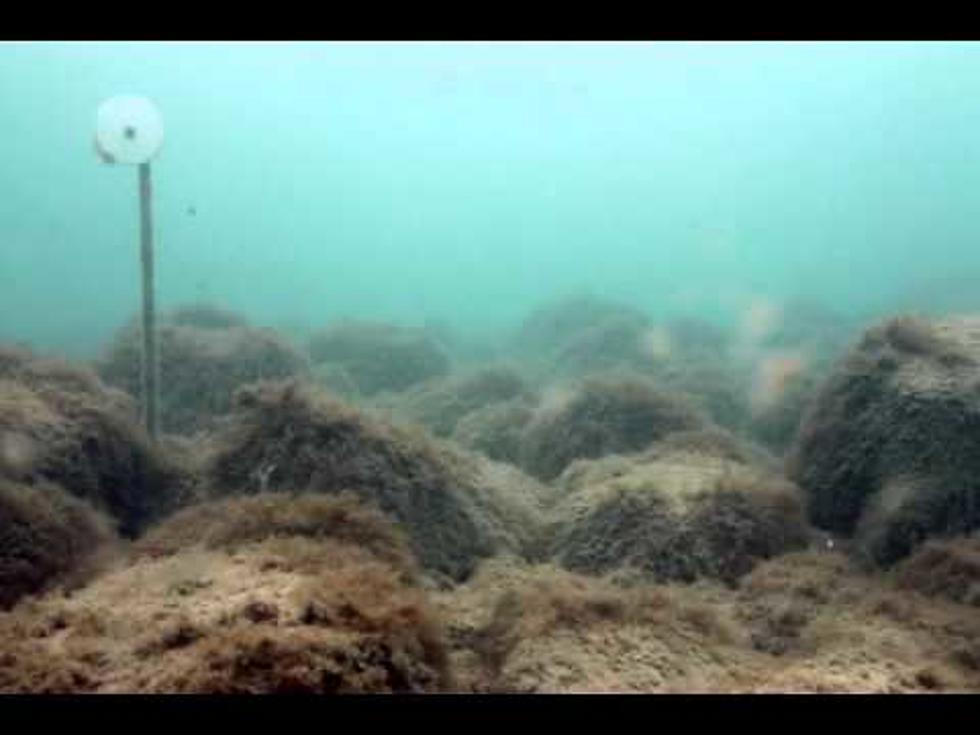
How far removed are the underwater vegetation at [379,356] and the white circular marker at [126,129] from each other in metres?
10.1

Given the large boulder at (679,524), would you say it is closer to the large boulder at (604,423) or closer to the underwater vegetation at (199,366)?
the large boulder at (604,423)

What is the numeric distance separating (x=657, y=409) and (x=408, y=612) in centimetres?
697

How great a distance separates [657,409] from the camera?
434 inches

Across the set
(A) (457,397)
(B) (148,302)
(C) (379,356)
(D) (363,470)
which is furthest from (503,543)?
(C) (379,356)

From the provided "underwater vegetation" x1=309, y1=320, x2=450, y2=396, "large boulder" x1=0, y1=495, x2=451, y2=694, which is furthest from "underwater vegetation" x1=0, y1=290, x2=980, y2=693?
"underwater vegetation" x1=309, y1=320, x2=450, y2=396

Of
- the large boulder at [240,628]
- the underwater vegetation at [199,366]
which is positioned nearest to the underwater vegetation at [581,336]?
the underwater vegetation at [199,366]

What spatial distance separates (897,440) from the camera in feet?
26.2

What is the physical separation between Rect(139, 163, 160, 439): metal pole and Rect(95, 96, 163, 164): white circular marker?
0.48 meters

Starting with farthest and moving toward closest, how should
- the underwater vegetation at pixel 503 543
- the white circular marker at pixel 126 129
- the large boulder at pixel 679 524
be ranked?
the white circular marker at pixel 126 129, the large boulder at pixel 679 524, the underwater vegetation at pixel 503 543

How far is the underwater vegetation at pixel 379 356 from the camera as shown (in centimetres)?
2114

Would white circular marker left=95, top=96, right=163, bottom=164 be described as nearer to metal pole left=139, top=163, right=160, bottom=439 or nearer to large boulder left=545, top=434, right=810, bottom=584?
metal pole left=139, top=163, right=160, bottom=439
